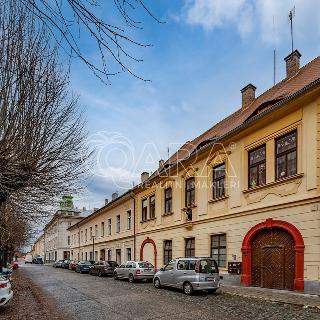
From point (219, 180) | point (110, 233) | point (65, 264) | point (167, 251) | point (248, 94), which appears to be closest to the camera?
point (219, 180)

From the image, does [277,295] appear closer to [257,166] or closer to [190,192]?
[257,166]

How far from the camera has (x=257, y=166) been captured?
17.9 meters

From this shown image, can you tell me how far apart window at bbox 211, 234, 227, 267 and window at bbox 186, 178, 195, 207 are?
3.41m

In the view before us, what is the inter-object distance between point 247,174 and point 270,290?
541 centimetres

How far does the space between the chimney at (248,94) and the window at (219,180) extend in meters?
5.62

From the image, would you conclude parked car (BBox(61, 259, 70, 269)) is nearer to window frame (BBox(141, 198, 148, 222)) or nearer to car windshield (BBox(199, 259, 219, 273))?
window frame (BBox(141, 198, 148, 222))

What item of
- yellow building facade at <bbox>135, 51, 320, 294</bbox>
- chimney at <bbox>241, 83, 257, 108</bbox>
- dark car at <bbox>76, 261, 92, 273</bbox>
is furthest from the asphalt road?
dark car at <bbox>76, 261, 92, 273</bbox>

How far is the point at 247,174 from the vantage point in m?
18.4

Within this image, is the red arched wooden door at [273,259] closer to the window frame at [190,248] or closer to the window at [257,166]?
the window at [257,166]

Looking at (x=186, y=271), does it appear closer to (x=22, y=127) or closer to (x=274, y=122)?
(x=274, y=122)

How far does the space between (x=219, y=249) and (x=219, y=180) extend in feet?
12.1

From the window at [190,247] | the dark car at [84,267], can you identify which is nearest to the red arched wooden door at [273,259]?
the window at [190,247]

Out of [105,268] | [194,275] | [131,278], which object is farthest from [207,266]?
[105,268]

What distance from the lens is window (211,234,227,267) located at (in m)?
19.7
